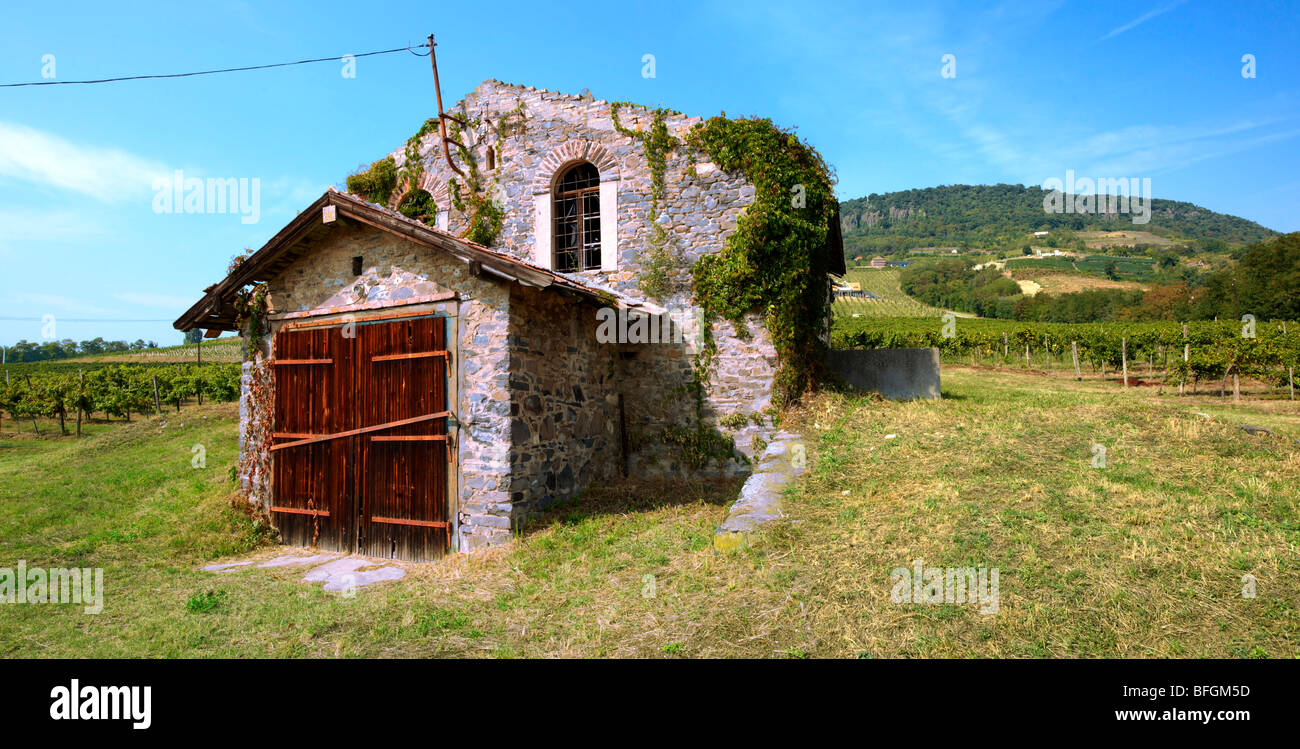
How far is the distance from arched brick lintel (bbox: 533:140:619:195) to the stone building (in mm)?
30

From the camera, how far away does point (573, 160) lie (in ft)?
35.1

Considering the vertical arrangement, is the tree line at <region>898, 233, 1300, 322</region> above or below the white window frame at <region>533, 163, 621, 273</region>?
above

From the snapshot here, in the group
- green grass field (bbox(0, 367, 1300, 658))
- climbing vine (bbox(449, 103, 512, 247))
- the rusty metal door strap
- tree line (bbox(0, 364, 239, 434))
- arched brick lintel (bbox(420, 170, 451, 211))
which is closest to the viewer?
green grass field (bbox(0, 367, 1300, 658))

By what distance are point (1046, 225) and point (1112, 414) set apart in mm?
132036

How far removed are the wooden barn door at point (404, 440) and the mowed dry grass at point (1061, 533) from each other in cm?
432

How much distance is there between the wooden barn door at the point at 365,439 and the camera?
289 inches

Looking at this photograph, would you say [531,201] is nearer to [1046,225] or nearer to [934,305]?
[934,305]

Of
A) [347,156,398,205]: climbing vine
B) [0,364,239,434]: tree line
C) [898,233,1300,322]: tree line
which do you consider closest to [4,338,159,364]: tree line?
[0,364,239,434]: tree line

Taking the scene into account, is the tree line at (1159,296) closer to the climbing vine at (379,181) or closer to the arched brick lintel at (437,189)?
the arched brick lintel at (437,189)

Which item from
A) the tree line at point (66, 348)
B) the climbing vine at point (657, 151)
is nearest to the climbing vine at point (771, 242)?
the climbing vine at point (657, 151)

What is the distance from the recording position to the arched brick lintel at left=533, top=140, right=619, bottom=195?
412 inches

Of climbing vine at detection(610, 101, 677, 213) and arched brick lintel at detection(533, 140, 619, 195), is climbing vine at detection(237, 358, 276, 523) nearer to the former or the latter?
arched brick lintel at detection(533, 140, 619, 195)

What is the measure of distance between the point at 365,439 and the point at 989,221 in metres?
141
